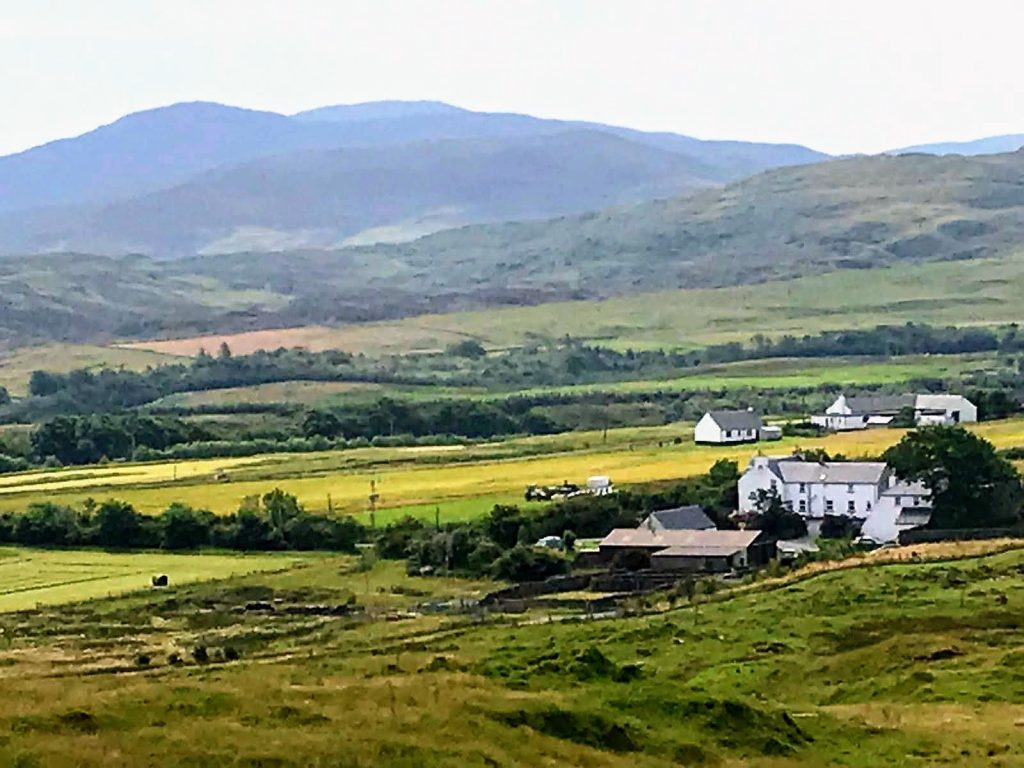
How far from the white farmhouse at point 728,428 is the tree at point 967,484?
→ 30137mm

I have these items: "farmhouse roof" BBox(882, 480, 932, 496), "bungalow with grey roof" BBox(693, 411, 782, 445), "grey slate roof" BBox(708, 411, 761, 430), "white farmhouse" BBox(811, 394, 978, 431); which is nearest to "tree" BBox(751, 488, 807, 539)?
"farmhouse roof" BBox(882, 480, 932, 496)

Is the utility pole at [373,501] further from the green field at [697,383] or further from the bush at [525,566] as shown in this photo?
the green field at [697,383]

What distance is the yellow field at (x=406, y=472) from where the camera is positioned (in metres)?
80.6

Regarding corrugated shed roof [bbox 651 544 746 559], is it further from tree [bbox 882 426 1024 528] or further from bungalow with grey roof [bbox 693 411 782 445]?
bungalow with grey roof [bbox 693 411 782 445]

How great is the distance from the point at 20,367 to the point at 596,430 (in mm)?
84165

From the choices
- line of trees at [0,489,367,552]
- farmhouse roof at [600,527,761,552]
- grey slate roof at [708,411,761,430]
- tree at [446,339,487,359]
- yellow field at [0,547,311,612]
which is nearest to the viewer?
yellow field at [0,547,311,612]

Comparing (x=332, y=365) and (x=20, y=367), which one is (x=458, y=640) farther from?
(x=20, y=367)

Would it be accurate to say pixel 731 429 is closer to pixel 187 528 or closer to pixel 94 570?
pixel 187 528

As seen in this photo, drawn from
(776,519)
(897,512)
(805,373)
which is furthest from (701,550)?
(805,373)

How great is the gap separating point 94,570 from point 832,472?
2812cm

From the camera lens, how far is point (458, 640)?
152 ft

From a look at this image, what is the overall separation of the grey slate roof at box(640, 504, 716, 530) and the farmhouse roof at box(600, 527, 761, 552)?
2.10 ft

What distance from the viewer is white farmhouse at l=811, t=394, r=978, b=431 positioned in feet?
329

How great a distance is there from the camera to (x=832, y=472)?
237 ft
